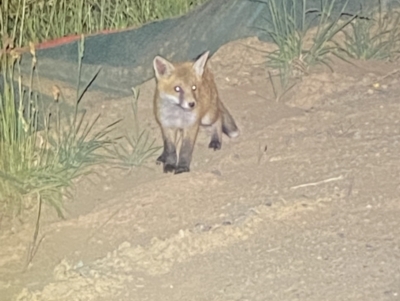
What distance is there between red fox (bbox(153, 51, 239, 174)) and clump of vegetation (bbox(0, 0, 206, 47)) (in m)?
1.14

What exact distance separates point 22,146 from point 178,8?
91.5 inches

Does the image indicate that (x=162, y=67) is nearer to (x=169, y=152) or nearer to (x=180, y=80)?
(x=180, y=80)

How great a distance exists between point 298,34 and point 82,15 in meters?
1.51

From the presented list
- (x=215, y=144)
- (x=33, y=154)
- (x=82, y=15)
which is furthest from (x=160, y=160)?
(x=82, y=15)

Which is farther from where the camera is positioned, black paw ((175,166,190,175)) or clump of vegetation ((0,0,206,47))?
clump of vegetation ((0,0,206,47))

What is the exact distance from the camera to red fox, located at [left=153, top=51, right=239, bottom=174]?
5441 mm

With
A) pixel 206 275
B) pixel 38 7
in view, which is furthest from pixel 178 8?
pixel 206 275

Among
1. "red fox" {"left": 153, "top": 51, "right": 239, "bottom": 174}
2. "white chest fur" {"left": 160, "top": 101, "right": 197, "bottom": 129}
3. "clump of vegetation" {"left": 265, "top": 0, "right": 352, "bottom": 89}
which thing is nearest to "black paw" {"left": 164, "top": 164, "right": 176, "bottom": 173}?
"red fox" {"left": 153, "top": 51, "right": 239, "bottom": 174}

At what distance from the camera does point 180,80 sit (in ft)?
17.9

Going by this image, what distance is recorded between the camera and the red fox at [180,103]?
17.9 ft

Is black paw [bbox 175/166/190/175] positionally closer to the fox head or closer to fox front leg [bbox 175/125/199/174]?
fox front leg [bbox 175/125/199/174]

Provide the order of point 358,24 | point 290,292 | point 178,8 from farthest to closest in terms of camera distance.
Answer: point 178,8 < point 358,24 < point 290,292

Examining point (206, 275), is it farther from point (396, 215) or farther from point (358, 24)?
point (358, 24)

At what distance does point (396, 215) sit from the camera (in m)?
4.32
